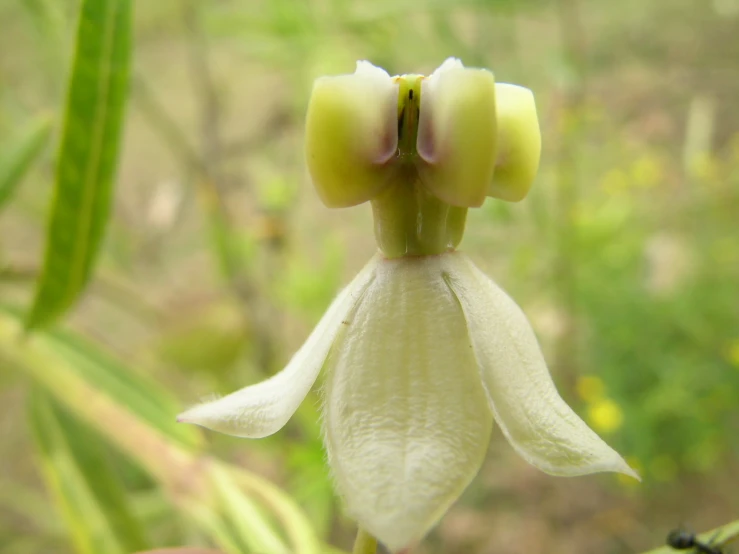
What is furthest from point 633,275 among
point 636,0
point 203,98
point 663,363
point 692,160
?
point 636,0

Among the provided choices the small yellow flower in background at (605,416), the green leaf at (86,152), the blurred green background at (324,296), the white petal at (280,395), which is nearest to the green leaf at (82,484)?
the blurred green background at (324,296)

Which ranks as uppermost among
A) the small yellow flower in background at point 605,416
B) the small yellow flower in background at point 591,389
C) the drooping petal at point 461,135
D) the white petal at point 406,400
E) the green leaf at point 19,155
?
the green leaf at point 19,155

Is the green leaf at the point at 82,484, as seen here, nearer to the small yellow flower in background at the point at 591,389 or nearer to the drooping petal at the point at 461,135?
the drooping petal at the point at 461,135

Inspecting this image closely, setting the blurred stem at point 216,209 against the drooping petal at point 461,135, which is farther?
the blurred stem at point 216,209

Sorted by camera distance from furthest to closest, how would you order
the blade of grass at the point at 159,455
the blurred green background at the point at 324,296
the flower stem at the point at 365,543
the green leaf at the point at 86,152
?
the blurred green background at the point at 324,296
the blade of grass at the point at 159,455
the green leaf at the point at 86,152
the flower stem at the point at 365,543

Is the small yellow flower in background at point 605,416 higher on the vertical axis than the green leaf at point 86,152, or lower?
lower

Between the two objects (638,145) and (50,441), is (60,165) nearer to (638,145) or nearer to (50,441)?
(50,441)

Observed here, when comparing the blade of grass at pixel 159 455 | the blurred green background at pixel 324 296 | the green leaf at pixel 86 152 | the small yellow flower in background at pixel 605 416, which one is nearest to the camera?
the green leaf at pixel 86 152
